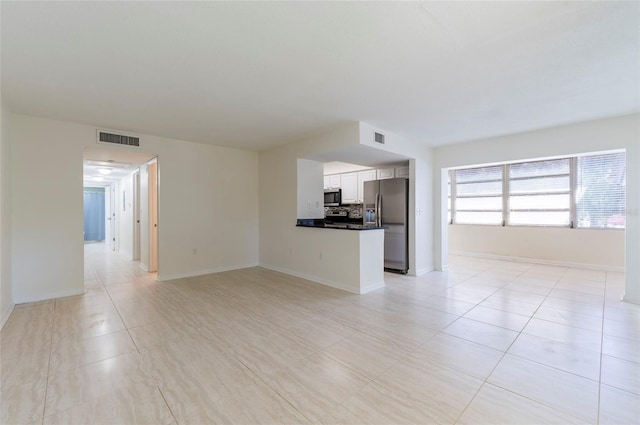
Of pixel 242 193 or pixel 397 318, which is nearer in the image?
pixel 397 318

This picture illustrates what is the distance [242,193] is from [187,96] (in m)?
2.99

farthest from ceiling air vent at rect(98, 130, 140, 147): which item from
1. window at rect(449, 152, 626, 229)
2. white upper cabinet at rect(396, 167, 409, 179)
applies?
window at rect(449, 152, 626, 229)

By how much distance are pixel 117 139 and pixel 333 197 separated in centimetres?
506

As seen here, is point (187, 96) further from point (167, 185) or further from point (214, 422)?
point (214, 422)

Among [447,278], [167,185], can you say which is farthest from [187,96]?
[447,278]

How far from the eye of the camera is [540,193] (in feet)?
20.1

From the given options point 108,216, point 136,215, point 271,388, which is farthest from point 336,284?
point 108,216

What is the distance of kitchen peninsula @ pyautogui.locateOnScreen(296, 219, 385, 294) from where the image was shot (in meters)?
4.09

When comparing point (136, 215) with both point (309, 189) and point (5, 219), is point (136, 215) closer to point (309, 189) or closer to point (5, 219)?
point (5, 219)

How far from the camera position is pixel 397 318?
3.08 meters

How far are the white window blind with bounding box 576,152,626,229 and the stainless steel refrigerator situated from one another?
3.77 meters

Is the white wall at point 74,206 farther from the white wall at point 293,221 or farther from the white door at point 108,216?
the white door at point 108,216

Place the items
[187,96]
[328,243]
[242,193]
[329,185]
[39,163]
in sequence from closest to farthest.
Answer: [187,96] → [39,163] → [328,243] → [242,193] → [329,185]

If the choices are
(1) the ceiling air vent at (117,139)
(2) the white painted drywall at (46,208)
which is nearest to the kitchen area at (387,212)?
(1) the ceiling air vent at (117,139)
